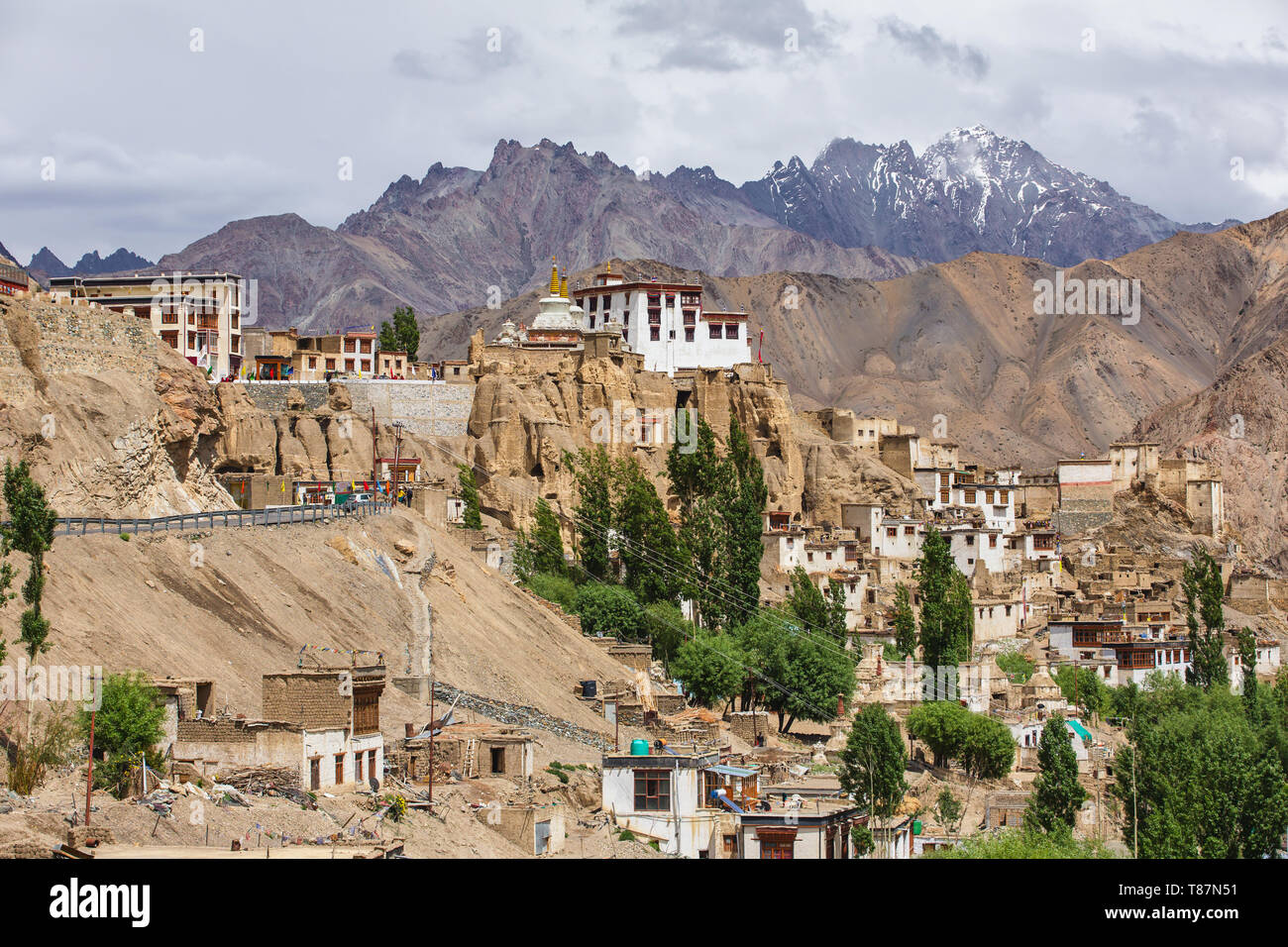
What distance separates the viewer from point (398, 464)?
6650 centimetres

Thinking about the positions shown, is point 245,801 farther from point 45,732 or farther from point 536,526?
point 536,526

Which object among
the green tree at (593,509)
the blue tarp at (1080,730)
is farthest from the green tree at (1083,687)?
the green tree at (593,509)

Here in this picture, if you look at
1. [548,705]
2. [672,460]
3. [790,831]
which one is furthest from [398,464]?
[790,831]

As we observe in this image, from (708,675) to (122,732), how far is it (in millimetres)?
30219

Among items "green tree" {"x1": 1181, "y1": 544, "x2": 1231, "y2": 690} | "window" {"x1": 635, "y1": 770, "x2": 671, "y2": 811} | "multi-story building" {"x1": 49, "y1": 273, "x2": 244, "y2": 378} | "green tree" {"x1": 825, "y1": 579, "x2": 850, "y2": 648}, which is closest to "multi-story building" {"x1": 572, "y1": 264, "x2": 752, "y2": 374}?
"multi-story building" {"x1": 49, "y1": 273, "x2": 244, "y2": 378}

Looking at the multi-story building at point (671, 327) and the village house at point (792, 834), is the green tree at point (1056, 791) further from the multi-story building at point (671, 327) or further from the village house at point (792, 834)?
the multi-story building at point (671, 327)

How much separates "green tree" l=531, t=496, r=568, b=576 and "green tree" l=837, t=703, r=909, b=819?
19.7m

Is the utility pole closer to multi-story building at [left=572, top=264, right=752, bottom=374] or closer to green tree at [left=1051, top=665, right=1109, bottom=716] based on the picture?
green tree at [left=1051, top=665, right=1109, bottom=716]

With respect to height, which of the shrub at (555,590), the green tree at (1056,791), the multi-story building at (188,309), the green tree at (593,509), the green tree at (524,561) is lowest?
the green tree at (1056,791)

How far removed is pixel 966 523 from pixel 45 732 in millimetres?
61761

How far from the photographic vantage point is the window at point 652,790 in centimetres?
3362

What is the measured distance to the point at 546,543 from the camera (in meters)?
64.6

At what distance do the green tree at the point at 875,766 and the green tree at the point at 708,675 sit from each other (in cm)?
980

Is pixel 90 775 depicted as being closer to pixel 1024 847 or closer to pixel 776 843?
pixel 776 843
